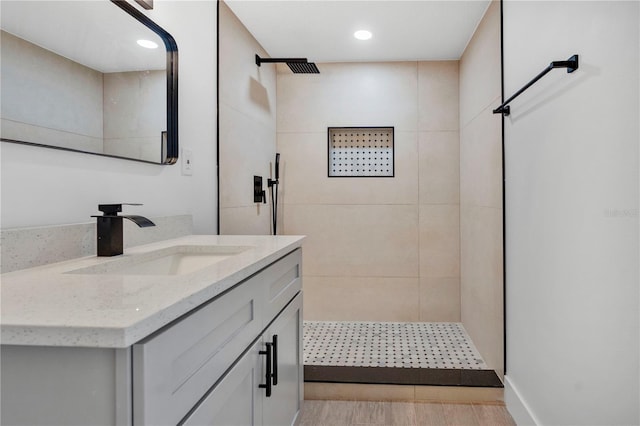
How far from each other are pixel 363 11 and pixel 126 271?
1.96m

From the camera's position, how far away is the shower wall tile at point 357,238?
132 inches

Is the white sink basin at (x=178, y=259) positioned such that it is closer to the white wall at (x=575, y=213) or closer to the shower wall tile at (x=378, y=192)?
the white wall at (x=575, y=213)

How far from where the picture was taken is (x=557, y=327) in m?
1.54

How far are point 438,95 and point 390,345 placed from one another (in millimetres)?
1870

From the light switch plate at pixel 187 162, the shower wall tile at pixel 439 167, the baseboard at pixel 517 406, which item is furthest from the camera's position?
the shower wall tile at pixel 439 167

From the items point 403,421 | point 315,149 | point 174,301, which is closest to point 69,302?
point 174,301

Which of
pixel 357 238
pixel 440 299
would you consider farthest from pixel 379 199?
pixel 440 299

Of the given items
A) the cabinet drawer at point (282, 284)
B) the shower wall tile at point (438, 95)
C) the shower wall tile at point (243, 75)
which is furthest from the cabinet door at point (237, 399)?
the shower wall tile at point (438, 95)

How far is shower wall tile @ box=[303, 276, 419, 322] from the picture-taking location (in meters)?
3.37

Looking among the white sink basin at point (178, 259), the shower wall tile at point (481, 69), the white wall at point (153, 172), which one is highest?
the shower wall tile at point (481, 69)

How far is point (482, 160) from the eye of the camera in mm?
2582

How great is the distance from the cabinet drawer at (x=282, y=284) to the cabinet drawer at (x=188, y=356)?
18cm

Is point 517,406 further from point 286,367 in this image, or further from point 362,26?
point 362,26

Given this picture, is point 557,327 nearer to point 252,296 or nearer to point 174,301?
point 252,296
